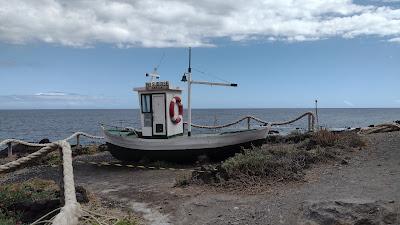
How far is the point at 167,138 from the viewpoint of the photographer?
14.1m

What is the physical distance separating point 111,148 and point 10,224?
8697 millimetres

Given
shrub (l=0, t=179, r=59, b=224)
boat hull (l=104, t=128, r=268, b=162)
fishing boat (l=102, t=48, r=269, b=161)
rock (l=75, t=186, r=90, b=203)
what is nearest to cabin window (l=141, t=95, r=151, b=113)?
fishing boat (l=102, t=48, r=269, b=161)

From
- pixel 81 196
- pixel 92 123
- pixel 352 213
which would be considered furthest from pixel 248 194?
pixel 92 123

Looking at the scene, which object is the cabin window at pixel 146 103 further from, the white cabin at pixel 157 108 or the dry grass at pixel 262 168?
the dry grass at pixel 262 168

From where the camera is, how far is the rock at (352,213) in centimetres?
604

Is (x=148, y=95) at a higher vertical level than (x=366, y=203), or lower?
higher

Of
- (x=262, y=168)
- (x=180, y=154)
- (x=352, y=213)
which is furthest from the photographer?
(x=180, y=154)

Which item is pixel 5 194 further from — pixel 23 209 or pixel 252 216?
pixel 252 216

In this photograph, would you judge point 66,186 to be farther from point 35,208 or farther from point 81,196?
point 81,196

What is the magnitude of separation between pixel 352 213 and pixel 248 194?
2676mm

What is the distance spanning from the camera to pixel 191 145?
533 inches

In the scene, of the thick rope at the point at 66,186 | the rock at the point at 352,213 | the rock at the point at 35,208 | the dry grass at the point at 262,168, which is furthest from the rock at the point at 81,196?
the rock at the point at 352,213

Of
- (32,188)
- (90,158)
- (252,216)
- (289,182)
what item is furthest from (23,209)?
(90,158)

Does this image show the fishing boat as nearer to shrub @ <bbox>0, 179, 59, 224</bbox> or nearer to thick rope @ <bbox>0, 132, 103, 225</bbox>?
shrub @ <bbox>0, 179, 59, 224</bbox>
